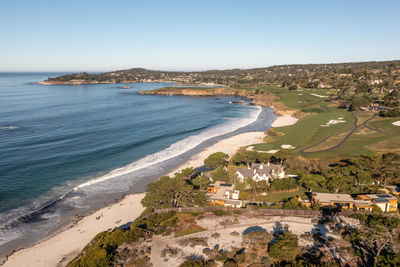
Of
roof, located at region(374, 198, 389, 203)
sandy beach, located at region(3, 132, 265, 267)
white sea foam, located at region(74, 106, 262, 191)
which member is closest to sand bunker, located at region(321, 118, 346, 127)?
white sea foam, located at region(74, 106, 262, 191)

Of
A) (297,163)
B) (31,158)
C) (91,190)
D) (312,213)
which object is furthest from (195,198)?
(31,158)

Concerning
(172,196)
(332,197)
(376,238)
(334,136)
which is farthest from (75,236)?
(334,136)

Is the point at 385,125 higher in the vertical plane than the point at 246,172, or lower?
higher

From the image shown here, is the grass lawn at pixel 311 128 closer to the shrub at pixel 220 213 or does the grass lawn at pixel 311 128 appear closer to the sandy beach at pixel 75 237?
the shrub at pixel 220 213

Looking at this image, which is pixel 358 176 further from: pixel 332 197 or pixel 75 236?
pixel 75 236

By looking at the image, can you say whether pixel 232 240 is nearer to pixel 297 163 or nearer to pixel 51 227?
pixel 51 227

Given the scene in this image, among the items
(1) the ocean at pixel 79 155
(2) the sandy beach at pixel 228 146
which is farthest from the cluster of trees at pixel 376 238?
(1) the ocean at pixel 79 155
